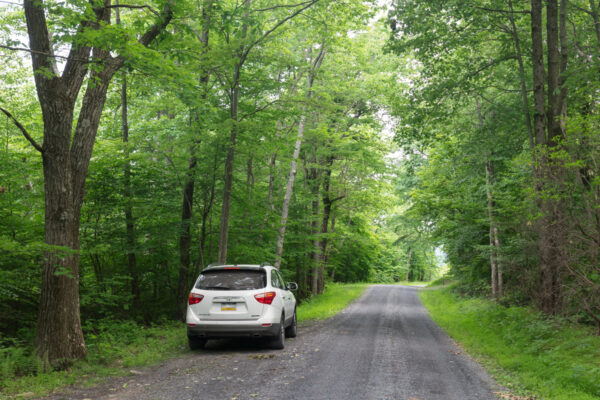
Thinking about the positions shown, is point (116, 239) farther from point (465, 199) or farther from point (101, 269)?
point (465, 199)

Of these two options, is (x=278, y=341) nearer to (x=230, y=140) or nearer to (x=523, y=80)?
(x=230, y=140)

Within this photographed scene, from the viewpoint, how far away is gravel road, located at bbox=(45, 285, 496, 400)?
5.95 metres

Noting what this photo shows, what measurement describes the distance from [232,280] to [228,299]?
0.45m

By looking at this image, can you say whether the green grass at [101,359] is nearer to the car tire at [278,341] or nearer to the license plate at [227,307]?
the license plate at [227,307]

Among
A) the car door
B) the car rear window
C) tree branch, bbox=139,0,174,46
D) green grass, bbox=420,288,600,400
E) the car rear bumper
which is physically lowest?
green grass, bbox=420,288,600,400

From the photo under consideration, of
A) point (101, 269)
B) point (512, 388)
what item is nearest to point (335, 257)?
point (101, 269)

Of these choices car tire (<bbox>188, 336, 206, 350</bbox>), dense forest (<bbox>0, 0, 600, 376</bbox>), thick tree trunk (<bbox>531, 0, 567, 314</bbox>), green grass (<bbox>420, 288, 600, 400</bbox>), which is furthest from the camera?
thick tree trunk (<bbox>531, 0, 567, 314</bbox>)

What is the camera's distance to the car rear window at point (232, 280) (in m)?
8.98

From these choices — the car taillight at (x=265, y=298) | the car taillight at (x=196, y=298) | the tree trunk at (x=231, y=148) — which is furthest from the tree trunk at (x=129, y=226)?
the car taillight at (x=265, y=298)

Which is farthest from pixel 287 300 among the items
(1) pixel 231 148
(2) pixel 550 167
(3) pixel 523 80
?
(3) pixel 523 80

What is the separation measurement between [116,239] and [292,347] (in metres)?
6.31

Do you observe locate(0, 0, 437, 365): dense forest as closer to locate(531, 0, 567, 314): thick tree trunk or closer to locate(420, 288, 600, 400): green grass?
locate(531, 0, 567, 314): thick tree trunk

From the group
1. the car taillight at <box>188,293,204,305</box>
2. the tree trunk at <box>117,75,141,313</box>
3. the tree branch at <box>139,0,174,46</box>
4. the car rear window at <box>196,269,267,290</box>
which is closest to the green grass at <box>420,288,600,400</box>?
the car rear window at <box>196,269,267,290</box>

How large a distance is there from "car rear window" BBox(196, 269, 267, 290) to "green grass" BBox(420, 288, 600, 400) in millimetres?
4666
